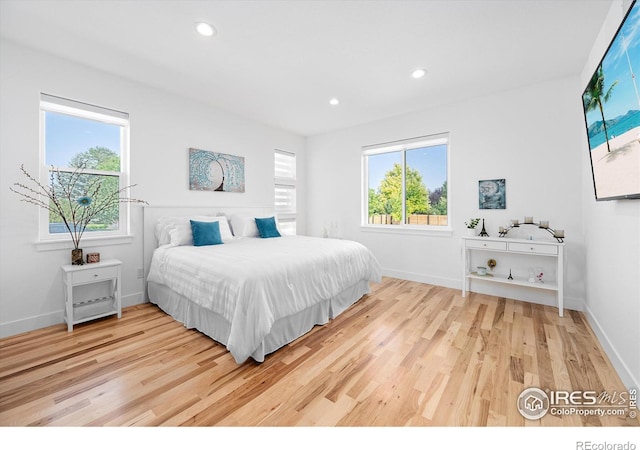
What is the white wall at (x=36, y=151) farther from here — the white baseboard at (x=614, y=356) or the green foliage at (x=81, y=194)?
the white baseboard at (x=614, y=356)

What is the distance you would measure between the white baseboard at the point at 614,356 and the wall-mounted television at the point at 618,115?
1.09 meters

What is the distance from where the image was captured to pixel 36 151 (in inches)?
99.4

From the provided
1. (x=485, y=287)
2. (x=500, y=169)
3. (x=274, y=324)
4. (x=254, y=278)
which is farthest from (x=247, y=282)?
(x=500, y=169)

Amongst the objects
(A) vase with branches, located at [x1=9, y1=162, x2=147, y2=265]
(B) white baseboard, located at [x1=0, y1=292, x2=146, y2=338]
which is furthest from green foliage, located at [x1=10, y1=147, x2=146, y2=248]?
(B) white baseboard, located at [x1=0, y1=292, x2=146, y2=338]

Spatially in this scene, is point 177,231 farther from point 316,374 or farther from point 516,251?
point 516,251

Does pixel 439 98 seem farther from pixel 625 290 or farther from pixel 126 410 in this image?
pixel 126 410

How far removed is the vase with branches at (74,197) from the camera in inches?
99.4

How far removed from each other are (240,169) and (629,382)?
451 cm

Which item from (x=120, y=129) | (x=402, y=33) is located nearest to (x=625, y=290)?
(x=402, y=33)

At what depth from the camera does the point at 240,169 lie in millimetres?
4254

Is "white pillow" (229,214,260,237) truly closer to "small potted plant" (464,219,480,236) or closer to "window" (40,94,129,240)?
"window" (40,94,129,240)

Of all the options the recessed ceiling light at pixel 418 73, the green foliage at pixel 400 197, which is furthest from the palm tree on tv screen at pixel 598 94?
the green foliage at pixel 400 197

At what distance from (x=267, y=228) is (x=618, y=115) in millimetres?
3486

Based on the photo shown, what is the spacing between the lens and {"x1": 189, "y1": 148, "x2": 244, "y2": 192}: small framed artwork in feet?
12.1
